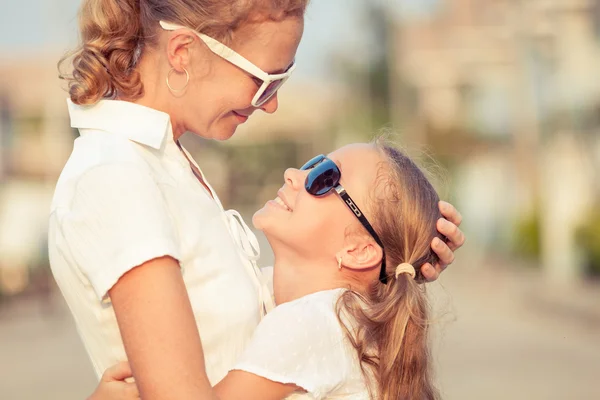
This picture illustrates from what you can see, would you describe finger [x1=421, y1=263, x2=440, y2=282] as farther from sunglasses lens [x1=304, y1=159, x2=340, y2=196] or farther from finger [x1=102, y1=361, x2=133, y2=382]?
finger [x1=102, y1=361, x2=133, y2=382]

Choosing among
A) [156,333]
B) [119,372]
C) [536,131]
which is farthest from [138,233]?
[536,131]

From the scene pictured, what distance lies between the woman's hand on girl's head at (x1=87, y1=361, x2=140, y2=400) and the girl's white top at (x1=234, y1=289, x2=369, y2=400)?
0.26m

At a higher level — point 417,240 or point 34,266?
point 417,240

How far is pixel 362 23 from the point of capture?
60531 mm

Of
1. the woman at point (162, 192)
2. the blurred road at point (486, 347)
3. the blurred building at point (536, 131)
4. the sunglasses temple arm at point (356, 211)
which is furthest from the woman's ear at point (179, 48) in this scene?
the blurred building at point (536, 131)

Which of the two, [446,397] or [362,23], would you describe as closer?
[446,397]

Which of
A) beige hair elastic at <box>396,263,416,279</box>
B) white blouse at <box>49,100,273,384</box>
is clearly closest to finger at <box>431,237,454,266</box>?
beige hair elastic at <box>396,263,416,279</box>

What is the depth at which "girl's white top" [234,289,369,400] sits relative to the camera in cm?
256

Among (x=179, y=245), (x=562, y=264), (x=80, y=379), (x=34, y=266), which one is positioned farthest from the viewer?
(x=562, y=264)

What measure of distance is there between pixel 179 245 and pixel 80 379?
8.41 metres

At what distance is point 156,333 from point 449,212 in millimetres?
1234

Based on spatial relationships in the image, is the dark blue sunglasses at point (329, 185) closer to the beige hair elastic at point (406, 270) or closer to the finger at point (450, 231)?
the beige hair elastic at point (406, 270)

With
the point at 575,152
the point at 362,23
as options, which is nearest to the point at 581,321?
the point at 575,152

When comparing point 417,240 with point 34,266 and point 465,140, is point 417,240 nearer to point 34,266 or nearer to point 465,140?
point 34,266
